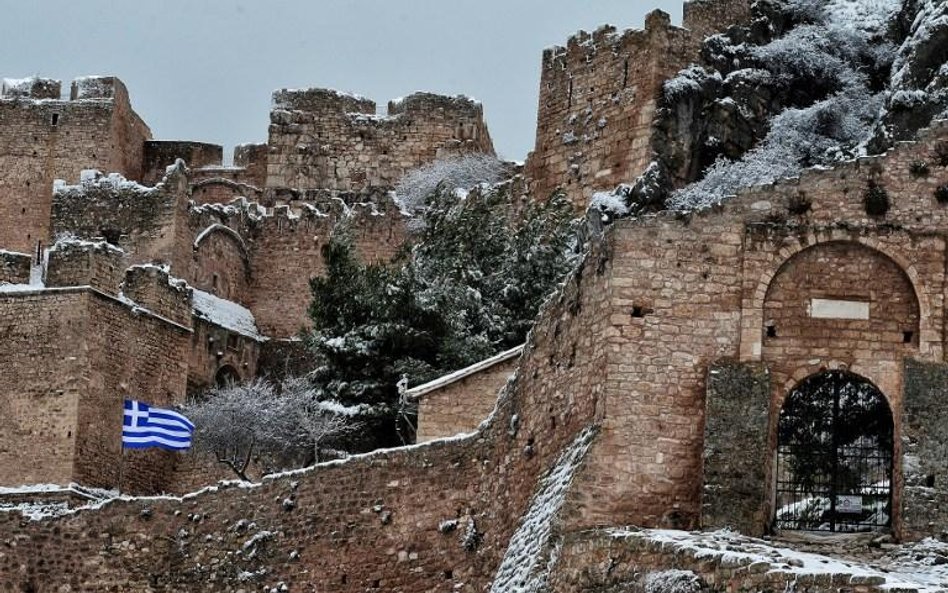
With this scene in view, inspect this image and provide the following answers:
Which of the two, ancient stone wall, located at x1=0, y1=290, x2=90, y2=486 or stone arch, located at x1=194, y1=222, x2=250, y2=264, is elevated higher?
stone arch, located at x1=194, y1=222, x2=250, y2=264

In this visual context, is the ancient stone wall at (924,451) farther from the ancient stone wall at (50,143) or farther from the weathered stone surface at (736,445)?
the ancient stone wall at (50,143)

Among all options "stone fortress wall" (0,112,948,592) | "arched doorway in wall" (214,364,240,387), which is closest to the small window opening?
"stone fortress wall" (0,112,948,592)

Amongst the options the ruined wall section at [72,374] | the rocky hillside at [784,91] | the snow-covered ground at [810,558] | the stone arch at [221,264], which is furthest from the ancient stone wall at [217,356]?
the snow-covered ground at [810,558]

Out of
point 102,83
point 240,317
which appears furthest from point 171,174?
point 102,83

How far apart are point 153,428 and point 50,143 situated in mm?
15583

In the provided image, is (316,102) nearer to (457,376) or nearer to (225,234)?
(225,234)

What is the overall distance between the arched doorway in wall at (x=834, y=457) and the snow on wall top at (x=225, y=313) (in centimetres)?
1732

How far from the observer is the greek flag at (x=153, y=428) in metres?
39.6

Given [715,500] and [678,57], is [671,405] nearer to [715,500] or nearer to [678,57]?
[715,500]

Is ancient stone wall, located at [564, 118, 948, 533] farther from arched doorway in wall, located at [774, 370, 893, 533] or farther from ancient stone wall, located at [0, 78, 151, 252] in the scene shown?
ancient stone wall, located at [0, 78, 151, 252]

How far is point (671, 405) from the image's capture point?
27.0 meters

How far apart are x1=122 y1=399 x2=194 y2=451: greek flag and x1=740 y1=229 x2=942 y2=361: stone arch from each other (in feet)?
48.2

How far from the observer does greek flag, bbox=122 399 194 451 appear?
3956cm

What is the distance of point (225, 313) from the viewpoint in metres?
46.6
